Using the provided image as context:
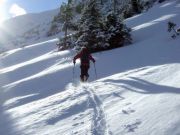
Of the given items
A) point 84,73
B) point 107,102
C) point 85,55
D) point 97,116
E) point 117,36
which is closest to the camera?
point 97,116

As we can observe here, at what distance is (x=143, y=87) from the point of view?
448 inches

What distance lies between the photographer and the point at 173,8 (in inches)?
1281

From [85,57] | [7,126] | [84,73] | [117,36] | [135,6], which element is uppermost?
[135,6]

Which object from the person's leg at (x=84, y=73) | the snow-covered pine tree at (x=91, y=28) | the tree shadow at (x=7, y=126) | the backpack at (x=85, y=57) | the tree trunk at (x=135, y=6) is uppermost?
the tree trunk at (x=135, y=6)

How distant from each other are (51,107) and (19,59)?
2933 centimetres

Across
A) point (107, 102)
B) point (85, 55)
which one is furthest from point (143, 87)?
point (85, 55)

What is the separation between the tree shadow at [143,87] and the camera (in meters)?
10.2

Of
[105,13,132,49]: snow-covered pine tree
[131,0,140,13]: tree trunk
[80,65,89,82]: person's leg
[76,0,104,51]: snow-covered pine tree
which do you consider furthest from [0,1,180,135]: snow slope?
[131,0,140,13]: tree trunk

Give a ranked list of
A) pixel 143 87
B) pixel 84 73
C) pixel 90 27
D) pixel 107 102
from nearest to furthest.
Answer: pixel 107 102 < pixel 143 87 < pixel 84 73 < pixel 90 27

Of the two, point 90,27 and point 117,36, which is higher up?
point 90,27

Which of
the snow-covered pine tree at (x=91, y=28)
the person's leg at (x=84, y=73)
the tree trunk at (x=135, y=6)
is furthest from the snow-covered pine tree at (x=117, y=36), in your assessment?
the tree trunk at (x=135, y=6)

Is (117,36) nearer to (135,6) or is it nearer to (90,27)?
(90,27)

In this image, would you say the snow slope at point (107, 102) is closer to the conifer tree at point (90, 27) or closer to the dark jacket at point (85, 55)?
the dark jacket at point (85, 55)

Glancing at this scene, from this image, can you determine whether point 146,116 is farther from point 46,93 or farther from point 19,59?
point 19,59
